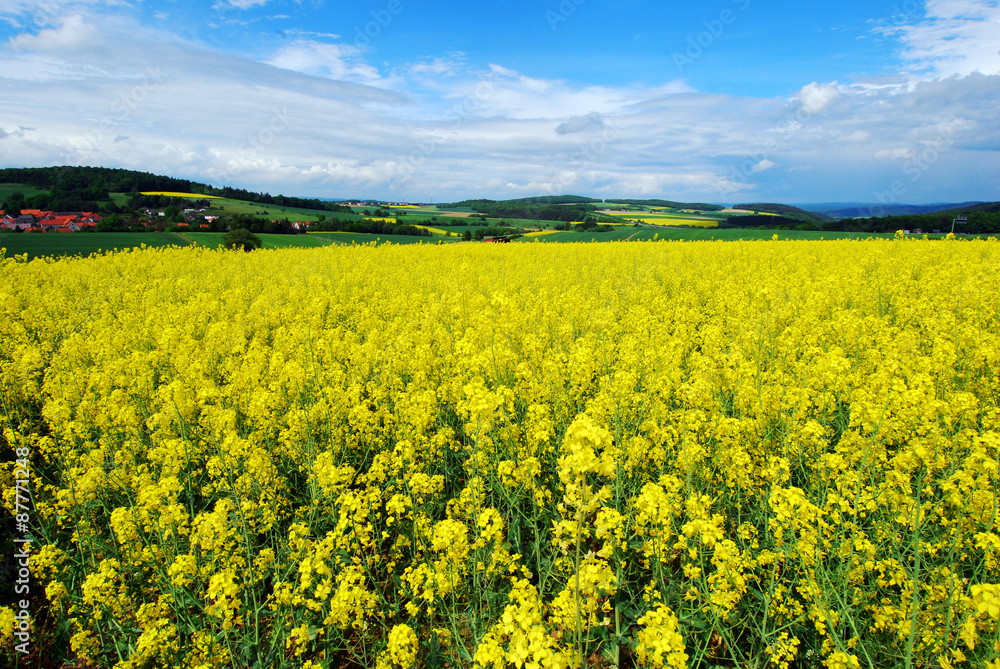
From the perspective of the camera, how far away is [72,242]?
84.7 feet

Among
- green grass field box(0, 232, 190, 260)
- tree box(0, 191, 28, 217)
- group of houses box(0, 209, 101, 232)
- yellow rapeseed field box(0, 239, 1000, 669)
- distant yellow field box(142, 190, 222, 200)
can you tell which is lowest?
yellow rapeseed field box(0, 239, 1000, 669)

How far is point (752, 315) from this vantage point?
287 inches

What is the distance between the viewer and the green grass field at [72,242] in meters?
23.0

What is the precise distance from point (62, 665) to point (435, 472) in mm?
3126

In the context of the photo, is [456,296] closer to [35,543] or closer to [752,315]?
[752,315]

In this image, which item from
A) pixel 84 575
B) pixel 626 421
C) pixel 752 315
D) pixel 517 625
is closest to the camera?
pixel 517 625

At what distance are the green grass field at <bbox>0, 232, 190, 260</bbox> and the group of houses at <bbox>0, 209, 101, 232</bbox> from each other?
7283 mm

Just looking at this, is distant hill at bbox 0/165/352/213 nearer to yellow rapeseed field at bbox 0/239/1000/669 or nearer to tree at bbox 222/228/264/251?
tree at bbox 222/228/264/251

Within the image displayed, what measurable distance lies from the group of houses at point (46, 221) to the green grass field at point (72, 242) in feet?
23.9

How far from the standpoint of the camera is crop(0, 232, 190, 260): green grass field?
22984 mm

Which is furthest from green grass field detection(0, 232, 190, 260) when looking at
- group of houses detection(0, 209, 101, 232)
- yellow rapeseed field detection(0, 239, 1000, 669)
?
yellow rapeseed field detection(0, 239, 1000, 669)

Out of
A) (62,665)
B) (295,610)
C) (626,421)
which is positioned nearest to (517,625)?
(295,610)

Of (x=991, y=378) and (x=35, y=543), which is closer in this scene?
(x=35, y=543)

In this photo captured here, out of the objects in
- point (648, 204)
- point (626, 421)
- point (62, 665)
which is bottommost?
point (62, 665)
